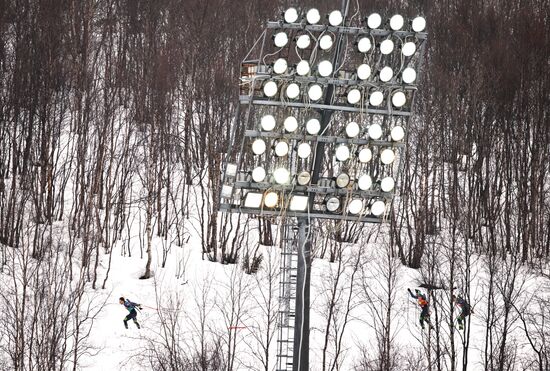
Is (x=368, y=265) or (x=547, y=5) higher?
(x=547, y=5)

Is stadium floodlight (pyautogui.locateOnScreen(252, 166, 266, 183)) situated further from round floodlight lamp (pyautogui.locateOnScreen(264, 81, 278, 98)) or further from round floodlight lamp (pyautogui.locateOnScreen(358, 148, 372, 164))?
round floodlight lamp (pyautogui.locateOnScreen(358, 148, 372, 164))

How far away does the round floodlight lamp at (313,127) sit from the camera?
11092mm

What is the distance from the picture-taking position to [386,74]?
1117 centimetres

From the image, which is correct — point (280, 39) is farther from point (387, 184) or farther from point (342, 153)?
point (387, 184)

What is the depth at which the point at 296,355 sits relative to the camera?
36.5ft

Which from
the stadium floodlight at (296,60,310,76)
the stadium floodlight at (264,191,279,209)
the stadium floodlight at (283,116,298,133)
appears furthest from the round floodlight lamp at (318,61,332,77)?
the stadium floodlight at (264,191,279,209)

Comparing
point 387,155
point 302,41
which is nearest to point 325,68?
point 302,41

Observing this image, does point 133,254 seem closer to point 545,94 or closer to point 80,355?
point 80,355

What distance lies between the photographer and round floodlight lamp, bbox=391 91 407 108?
11344 millimetres

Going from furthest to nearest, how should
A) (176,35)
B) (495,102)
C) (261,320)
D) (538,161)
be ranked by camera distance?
(176,35), (495,102), (538,161), (261,320)

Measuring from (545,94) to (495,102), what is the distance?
7.66 feet

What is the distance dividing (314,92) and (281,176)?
1462 mm

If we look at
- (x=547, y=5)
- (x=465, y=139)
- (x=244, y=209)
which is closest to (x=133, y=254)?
(x=244, y=209)

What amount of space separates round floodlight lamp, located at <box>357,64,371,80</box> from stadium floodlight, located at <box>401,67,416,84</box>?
Result: 63 cm
